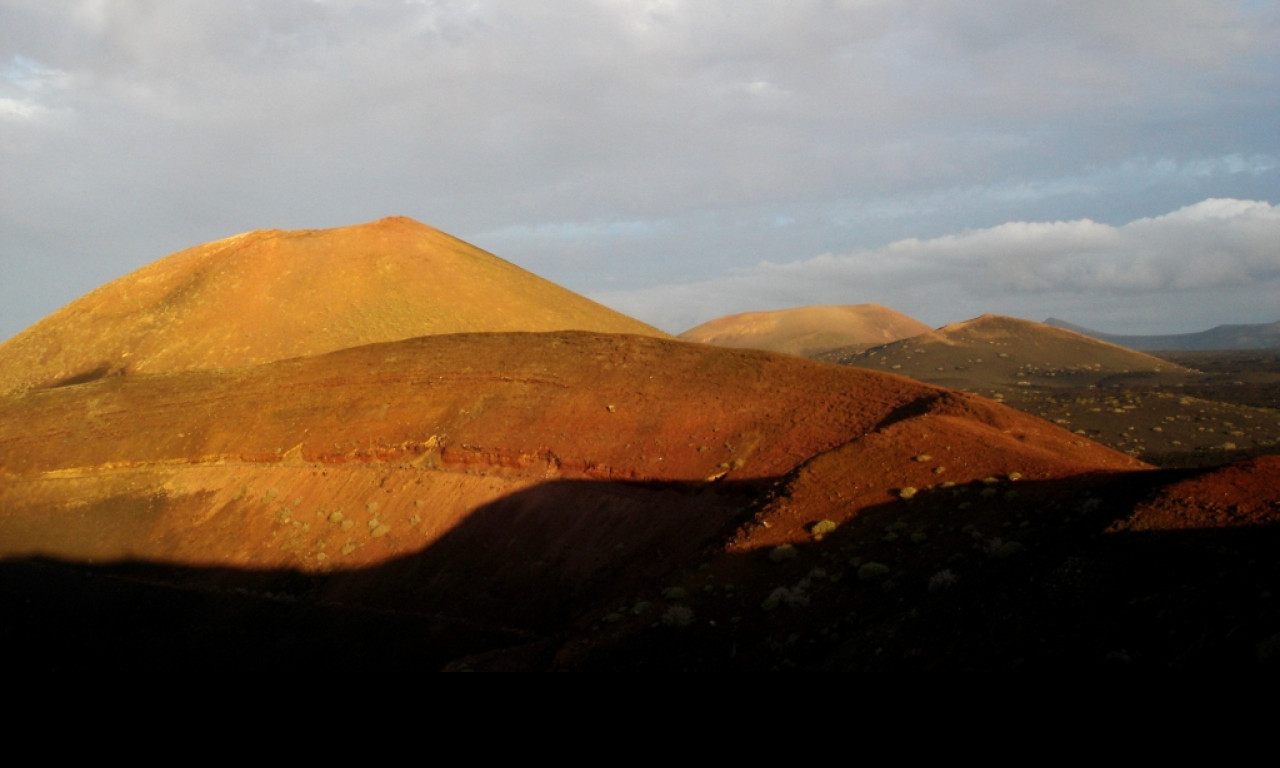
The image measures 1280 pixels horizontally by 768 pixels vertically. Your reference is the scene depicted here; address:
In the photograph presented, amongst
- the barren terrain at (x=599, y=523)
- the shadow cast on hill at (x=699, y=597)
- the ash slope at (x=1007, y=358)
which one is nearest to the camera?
the shadow cast on hill at (x=699, y=597)

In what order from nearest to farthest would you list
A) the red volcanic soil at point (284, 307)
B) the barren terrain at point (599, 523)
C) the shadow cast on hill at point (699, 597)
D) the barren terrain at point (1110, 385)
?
the shadow cast on hill at point (699, 597) → the barren terrain at point (599, 523) → the barren terrain at point (1110, 385) → the red volcanic soil at point (284, 307)

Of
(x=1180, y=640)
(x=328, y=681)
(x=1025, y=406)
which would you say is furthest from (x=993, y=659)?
(x=1025, y=406)

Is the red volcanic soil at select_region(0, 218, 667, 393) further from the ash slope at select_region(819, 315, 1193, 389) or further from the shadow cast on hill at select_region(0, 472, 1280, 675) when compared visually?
the ash slope at select_region(819, 315, 1193, 389)

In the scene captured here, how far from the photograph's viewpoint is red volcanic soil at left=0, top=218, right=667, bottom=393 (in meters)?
58.8

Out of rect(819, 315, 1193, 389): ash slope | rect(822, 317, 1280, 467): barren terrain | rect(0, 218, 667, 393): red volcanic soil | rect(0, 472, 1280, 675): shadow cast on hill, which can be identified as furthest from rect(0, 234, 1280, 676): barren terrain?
rect(819, 315, 1193, 389): ash slope

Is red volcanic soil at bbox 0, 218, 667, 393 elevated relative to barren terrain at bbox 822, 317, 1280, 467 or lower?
elevated

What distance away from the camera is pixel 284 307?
6406 cm

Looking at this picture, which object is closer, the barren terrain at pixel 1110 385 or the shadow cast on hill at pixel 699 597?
the shadow cast on hill at pixel 699 597

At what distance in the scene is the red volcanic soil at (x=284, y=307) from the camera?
58844 millimetres

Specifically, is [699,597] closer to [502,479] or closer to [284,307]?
[502,479]

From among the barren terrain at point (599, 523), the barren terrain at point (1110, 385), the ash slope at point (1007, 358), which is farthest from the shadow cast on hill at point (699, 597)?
the ash slope at point (1007, 358)

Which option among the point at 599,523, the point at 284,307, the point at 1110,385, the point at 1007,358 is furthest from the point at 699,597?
the point at 1007,358

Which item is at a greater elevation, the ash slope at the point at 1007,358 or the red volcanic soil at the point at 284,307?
the red volcanic soil at the point at 284,307

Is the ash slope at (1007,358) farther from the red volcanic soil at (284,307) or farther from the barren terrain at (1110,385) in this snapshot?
the red volcanic soil at (284,307)
